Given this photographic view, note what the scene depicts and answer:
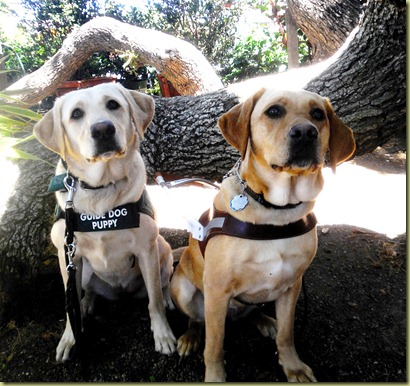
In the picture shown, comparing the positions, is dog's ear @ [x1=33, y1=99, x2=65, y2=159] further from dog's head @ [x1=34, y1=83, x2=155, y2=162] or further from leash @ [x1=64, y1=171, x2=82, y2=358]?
leash @ [x1=64, y1=171, x2=82, y2=358]

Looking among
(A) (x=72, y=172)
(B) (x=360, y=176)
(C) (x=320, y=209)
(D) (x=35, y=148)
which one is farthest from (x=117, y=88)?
(B) (x=360, y=176)

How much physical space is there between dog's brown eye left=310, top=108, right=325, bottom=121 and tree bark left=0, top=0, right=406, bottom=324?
3.99 feet

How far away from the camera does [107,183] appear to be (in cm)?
211

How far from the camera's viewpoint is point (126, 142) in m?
2.06

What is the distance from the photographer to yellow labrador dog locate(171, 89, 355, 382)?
5.58 ft

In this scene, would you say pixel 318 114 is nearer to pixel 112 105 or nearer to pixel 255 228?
pixel 255 228

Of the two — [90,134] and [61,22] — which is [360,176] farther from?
[61,22]

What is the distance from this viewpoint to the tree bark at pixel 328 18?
4.37 metres

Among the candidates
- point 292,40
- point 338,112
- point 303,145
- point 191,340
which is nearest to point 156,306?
point 191,340

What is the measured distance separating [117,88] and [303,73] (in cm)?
189

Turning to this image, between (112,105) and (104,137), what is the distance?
0.99 feet

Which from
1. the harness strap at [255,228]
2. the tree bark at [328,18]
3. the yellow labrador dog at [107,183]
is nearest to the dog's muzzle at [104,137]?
the yellow labrador dog at [107,183]

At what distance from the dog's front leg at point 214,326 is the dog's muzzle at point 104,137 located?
96cm

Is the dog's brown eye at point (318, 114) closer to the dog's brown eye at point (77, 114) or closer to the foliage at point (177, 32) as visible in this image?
the dog's brown eye at point (77, 114)
